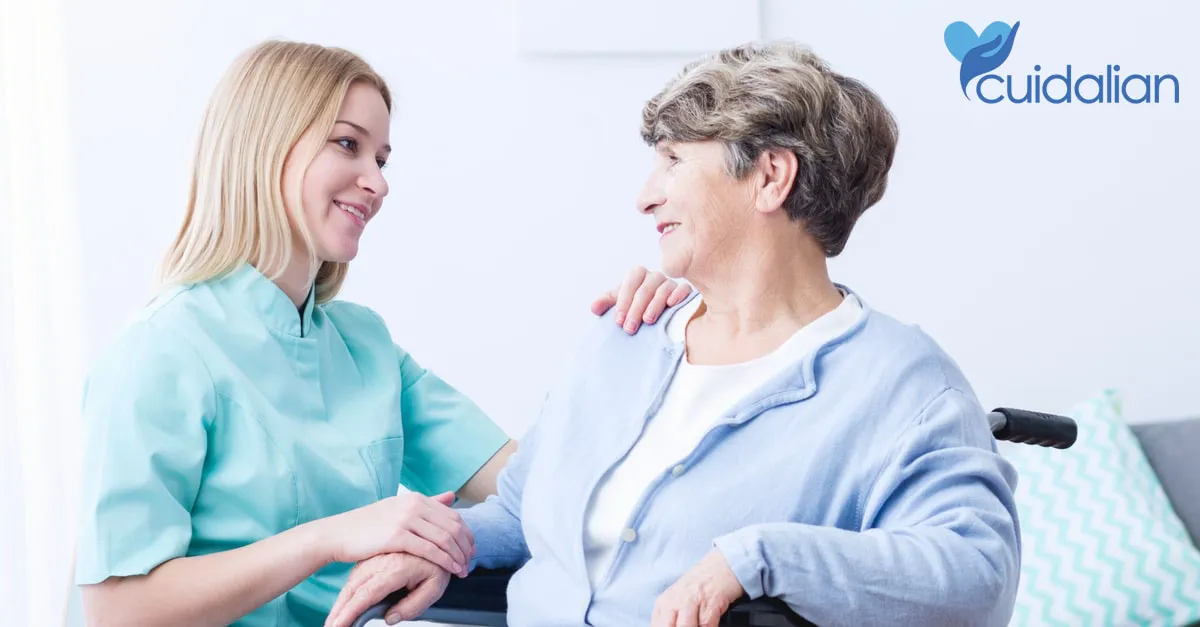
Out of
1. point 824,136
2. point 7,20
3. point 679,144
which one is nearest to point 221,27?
point 7,20

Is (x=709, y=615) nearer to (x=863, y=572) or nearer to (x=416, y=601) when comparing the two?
(x=863, y=572)

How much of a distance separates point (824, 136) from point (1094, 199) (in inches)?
58.8

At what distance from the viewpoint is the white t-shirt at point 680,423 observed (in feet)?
4.81

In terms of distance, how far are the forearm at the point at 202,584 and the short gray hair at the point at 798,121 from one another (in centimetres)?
69

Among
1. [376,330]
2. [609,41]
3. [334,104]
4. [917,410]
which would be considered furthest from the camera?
[609,41]

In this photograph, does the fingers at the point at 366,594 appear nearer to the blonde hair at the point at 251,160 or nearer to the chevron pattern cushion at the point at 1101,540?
the blonde hair at the point at 251,160

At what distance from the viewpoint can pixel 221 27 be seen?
255 cm

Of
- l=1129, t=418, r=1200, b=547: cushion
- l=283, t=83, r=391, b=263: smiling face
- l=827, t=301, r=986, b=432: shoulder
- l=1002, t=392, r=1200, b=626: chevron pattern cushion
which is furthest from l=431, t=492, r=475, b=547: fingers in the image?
l=1129, t=418, r=1200, b=547: cushion

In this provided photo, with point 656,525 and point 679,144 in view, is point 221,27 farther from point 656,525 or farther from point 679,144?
point 656,525

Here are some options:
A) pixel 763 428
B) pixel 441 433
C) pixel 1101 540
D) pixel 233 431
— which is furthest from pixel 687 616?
pixel 1101 540

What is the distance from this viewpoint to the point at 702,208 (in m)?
1.52

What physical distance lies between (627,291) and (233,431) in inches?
21.6

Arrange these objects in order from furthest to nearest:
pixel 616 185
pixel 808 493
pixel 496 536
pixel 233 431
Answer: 1. pixel 616 185
2. pixel 496 536
3. pixel 233 431
4. pixel 808 493

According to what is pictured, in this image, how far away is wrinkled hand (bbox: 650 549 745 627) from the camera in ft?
3.90
